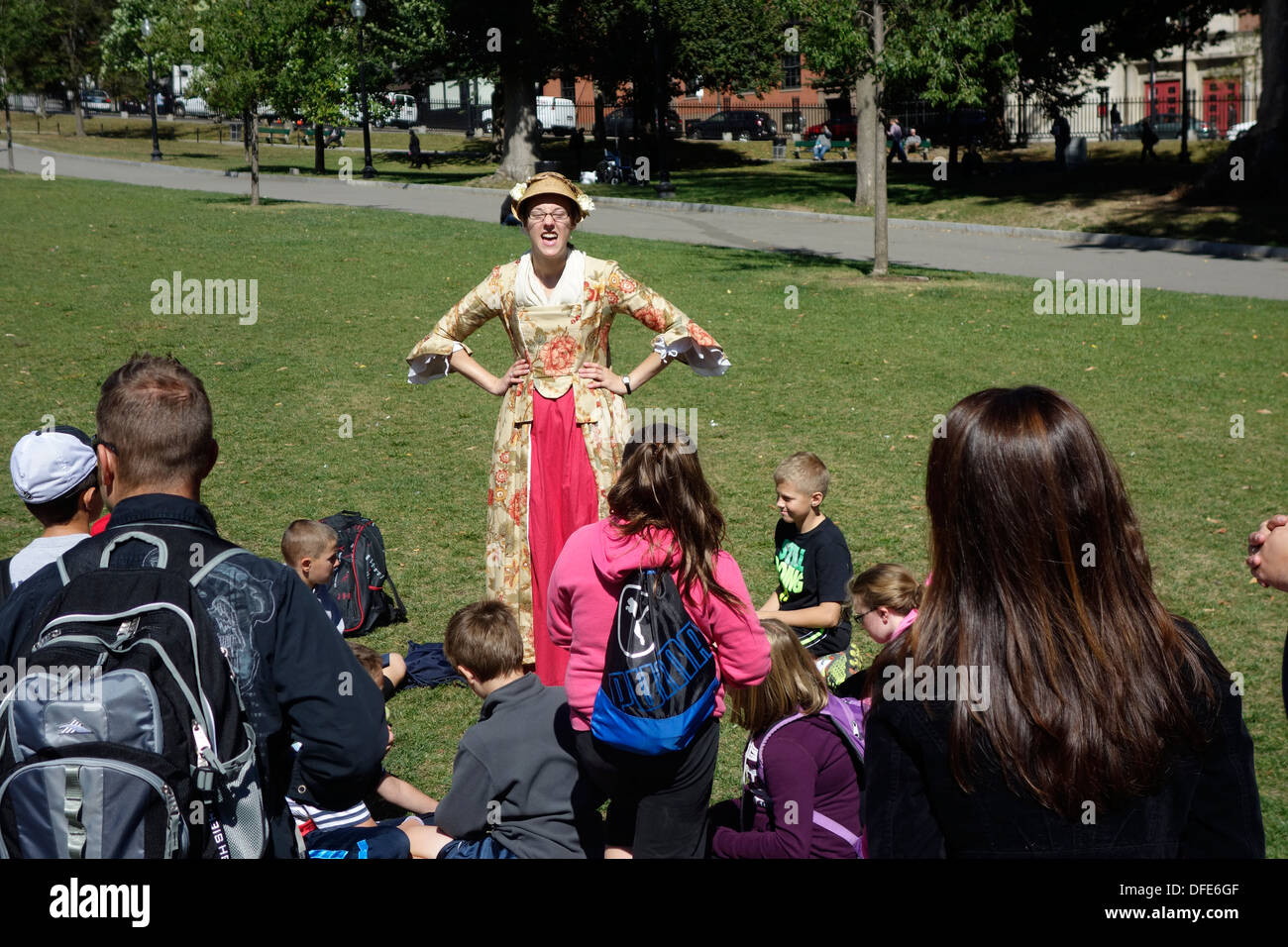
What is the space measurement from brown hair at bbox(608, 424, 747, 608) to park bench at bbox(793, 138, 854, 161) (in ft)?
158

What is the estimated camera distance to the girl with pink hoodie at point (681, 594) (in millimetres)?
3572

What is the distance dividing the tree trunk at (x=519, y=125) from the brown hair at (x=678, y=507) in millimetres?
32484

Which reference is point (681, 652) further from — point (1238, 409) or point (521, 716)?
point (1238, 409)

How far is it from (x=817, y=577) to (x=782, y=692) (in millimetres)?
2074

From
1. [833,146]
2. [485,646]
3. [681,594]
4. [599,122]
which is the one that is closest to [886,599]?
[681,594]

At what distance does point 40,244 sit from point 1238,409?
17.8 meters

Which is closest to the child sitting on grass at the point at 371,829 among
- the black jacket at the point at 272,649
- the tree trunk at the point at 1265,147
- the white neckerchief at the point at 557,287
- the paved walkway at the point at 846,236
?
the black jacket at the point at 272,649

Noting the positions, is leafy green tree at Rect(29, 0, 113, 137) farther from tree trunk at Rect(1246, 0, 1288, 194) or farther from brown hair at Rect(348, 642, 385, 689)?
brown hair at Rect(348, 642, 385, 689)

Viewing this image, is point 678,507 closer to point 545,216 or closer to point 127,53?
point 545,216

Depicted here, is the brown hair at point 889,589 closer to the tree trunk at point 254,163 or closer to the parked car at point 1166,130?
the tree trunk at point 254,163

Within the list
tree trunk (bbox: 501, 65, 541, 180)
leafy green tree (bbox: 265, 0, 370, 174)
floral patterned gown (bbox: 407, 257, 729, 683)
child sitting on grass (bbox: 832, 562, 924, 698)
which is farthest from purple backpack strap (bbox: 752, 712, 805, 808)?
tree trunk (bbox: 501, 65, 541, 180)

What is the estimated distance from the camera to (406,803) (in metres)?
4.65

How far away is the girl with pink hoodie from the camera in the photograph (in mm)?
3572
